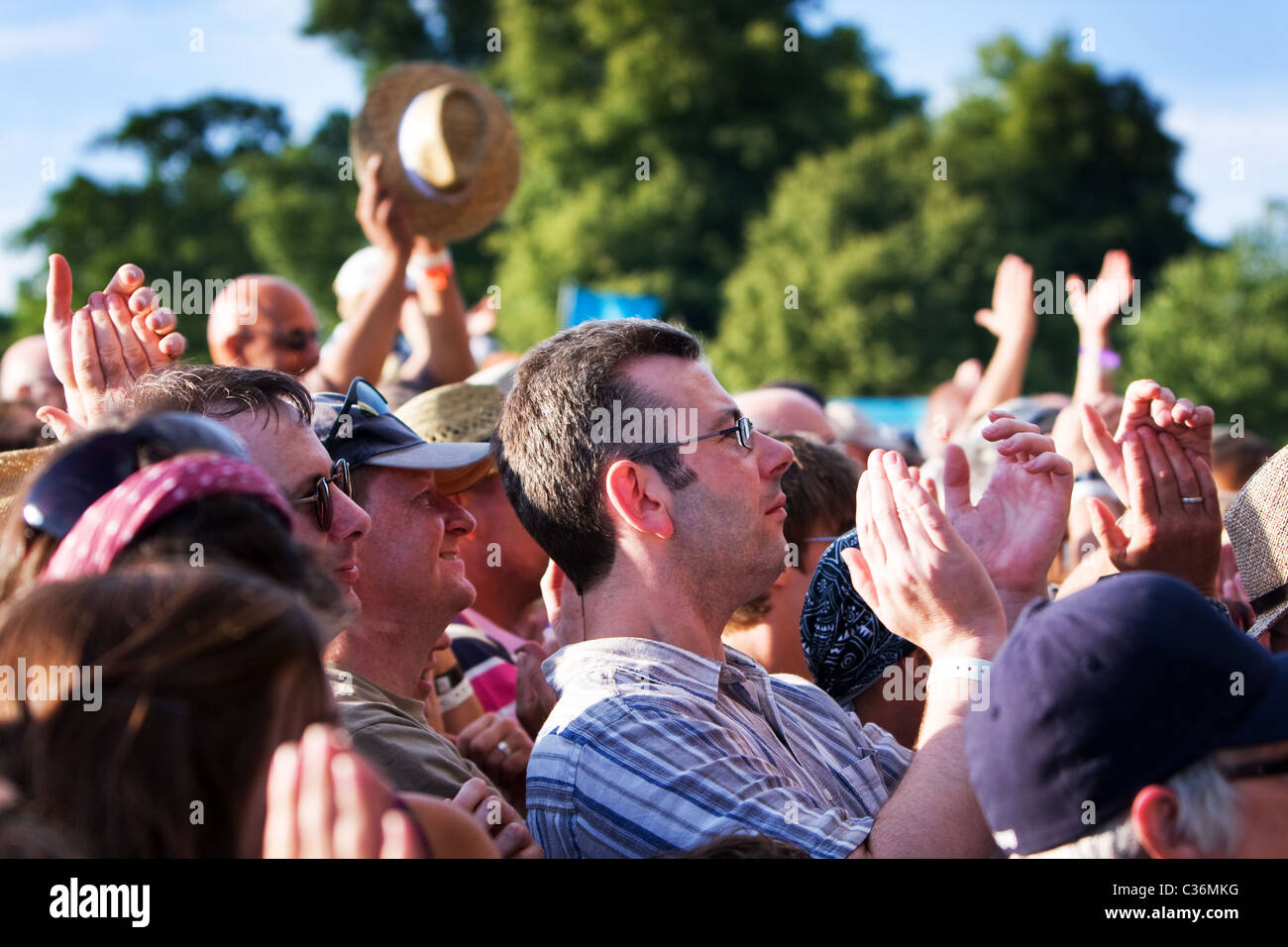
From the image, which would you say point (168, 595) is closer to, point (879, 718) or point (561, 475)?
point (561, 475)

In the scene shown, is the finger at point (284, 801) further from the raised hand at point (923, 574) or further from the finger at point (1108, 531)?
the finger at point (1108, 531)

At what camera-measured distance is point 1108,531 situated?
2988 mm

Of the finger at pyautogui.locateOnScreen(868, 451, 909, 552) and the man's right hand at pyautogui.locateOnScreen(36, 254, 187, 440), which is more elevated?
the man's right hand at pyautogui.locateOnScreen(36, 254, 187, 440)

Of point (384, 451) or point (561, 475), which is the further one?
point (384, 451)

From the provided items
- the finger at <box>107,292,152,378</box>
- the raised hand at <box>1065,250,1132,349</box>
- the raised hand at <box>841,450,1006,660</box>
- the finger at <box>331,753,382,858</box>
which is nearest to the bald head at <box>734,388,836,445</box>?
the raised hand at <box>1065,250,1132,349</box>

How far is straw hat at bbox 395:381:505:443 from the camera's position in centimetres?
385

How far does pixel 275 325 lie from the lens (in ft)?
15.7

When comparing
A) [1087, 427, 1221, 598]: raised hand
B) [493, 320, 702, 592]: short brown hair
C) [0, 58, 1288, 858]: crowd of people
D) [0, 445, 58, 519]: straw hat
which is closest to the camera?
[0, 58, 1288, 858]: crowd of people

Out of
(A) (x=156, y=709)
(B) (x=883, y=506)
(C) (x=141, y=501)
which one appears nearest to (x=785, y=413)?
(B) (x=883, y=506)

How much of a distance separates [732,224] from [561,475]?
110 ft

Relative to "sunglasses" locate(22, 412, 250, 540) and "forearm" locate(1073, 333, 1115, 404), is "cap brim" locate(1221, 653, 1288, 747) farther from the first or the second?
"forearm" locate(1073, 333, 1115, 404)

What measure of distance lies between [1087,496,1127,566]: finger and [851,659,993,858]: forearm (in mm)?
906

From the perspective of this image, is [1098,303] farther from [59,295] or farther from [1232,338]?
[1232,338]
